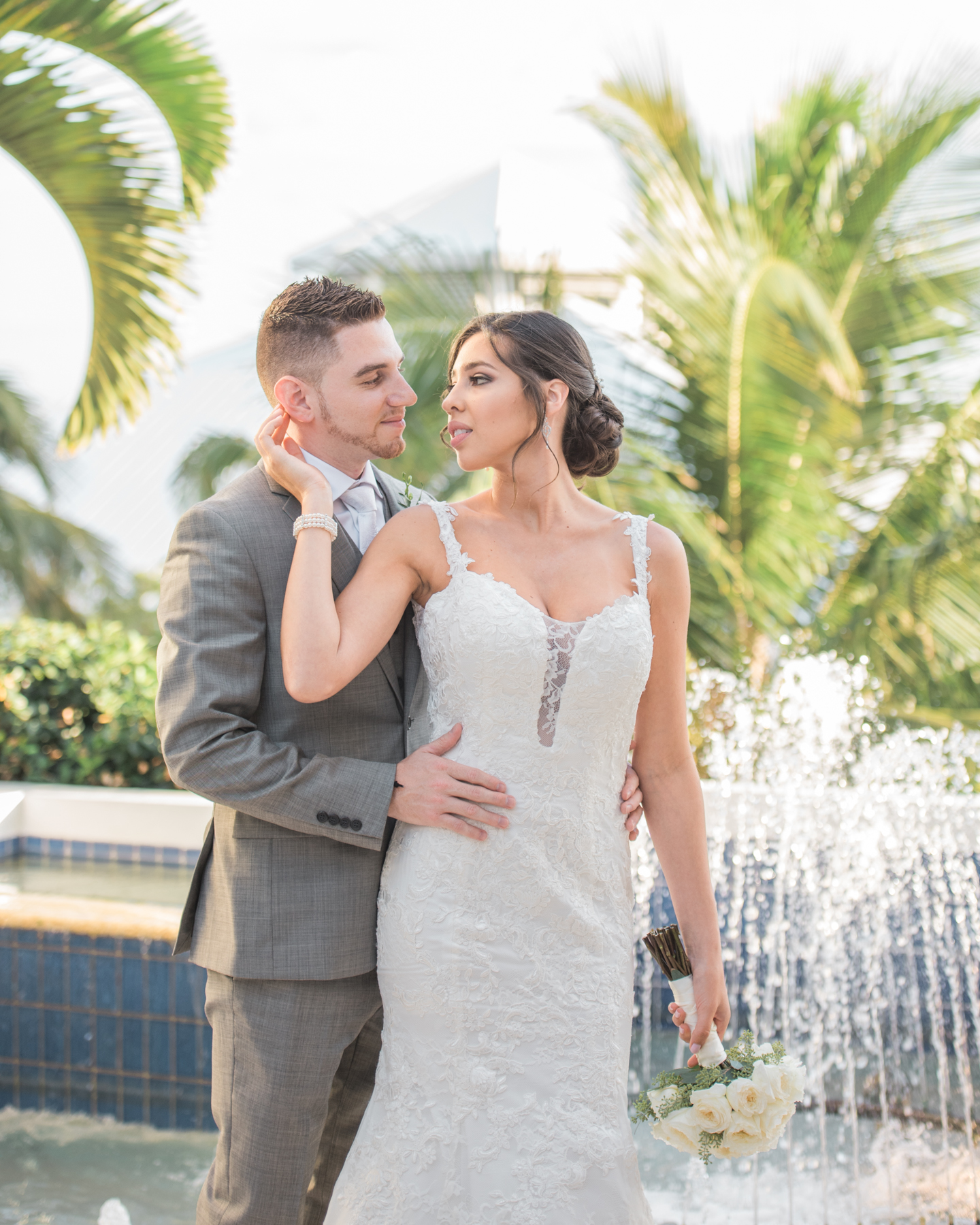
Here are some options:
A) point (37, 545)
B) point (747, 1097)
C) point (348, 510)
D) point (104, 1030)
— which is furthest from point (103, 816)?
point (37, 545)

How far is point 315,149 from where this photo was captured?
37500 mm

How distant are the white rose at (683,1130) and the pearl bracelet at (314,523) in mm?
1311

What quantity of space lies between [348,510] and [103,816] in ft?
13.6

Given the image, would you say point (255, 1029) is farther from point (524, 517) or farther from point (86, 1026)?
point (86, 1026)

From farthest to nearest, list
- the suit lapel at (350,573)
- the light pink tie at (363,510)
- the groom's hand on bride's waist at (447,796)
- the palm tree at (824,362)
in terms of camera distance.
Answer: the palm tree at (824,362) < the light pink tie at (363,510) < the suit lapel at (350,573) < the groom's hand on bride's waist at (447,796)

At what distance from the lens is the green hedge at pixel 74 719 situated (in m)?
6.80

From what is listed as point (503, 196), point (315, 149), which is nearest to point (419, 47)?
point (315, 149)

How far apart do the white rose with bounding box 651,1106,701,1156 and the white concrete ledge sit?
12.9 feet

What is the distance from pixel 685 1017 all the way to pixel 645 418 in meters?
6.08

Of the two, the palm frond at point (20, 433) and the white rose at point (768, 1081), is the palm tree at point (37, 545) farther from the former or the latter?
the white rose at point (768, 1081)

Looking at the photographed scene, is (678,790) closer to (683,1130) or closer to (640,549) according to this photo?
(640,549)

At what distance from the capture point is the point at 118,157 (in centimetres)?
581

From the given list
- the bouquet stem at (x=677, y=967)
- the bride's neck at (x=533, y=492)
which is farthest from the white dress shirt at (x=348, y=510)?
the bouquet stem at (x=677, y=967)

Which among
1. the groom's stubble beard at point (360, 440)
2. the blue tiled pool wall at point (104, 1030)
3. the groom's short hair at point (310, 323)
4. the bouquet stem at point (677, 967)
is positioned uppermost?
the groom's short hair at point (310, 323)
